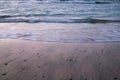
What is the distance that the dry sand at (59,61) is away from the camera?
314 cm

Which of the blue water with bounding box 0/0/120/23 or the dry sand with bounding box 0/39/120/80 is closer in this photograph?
the dry sand with bounding box 0/39/120/80

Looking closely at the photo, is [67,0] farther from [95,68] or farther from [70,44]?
[95,68]

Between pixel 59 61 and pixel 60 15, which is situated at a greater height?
pixel 59 61

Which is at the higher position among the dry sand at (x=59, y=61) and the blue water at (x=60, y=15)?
the dry sand at (x=59, y=61)

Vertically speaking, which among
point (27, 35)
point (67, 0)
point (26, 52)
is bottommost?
point (67, 0)

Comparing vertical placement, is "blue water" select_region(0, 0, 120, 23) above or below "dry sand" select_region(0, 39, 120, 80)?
below

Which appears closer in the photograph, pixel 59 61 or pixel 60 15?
pixel 59 61

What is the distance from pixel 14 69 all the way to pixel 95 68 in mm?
1362

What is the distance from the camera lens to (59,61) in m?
3.76

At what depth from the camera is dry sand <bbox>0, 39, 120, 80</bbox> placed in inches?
124

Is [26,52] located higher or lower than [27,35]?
higher

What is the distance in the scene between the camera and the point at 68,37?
19.6 ft

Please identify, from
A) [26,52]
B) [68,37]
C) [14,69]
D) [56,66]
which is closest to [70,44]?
[68,37]

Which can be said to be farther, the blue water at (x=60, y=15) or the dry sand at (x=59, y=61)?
the blue water at (x=60, y=15)
